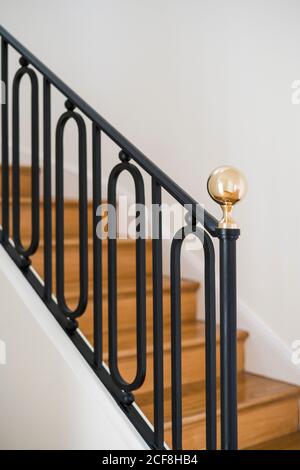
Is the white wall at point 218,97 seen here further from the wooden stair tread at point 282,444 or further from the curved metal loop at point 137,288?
the curved metal loop at point 137,288

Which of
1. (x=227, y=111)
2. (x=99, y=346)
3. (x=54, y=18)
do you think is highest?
(x=54, y=18)

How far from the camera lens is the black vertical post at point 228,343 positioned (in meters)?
1.52

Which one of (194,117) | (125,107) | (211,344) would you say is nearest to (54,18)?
(125,107)

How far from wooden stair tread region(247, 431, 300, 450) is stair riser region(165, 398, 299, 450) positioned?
0.02m

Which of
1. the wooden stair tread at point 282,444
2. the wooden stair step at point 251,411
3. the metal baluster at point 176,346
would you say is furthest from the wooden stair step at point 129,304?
the metal baluster at point 176,346

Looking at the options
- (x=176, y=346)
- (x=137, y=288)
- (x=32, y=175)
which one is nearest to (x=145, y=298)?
(x=137, y=288)

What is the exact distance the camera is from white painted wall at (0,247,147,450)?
Result: 5.93 ft

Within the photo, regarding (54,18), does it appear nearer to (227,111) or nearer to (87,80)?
(87,80)

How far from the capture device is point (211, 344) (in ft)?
5.20

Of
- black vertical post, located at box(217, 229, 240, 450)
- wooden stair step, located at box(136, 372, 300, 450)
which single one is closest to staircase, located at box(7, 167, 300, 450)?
wooden stair step, located at box(136, 372, 300, 450)

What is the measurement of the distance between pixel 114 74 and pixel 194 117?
755mm

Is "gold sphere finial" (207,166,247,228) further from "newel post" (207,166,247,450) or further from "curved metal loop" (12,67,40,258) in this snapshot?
"curved metal loop" (12,67,40,258)

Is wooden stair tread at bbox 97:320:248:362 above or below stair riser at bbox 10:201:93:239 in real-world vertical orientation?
below

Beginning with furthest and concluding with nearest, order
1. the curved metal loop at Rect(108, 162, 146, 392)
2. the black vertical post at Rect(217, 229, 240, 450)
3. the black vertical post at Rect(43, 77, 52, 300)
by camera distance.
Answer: the black vertical post at Rect(43, 77, 52, 300), the curved metal loop at Rect(108, 162, 146, 392), the black vertical post at Rect(217, 229, 240, 450)
